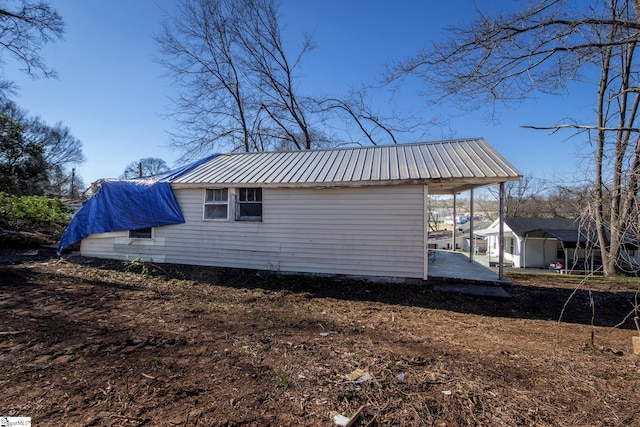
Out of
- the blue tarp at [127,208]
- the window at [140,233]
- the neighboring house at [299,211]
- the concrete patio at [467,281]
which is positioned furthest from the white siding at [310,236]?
the concrete patio at [467,281]

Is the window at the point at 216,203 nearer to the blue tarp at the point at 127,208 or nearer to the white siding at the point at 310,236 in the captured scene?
the white siding at the point at 310,236

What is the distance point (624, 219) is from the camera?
342cm

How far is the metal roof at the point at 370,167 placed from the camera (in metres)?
6.95

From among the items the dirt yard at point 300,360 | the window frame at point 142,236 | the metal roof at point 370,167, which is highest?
the metal roof at point 370,167

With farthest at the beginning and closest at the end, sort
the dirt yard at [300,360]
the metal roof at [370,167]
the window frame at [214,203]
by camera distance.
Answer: the window frame at [214,203] < the metal roof at [370,167] < the dirt yard at [300,360]

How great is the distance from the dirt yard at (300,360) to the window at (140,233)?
288 centimetres

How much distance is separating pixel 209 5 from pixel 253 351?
19.6 metres

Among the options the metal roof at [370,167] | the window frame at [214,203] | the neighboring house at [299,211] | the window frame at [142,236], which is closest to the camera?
the metal roof at [370,167]

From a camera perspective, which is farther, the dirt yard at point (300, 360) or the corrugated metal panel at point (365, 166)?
the corrugated metal panel at point (365, 166)

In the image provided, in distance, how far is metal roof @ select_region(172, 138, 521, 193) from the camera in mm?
6945

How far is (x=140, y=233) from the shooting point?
365 inches

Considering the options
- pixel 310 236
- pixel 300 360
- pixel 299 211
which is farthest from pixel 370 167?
pixel 300 360

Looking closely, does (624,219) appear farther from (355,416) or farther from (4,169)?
(4,169)

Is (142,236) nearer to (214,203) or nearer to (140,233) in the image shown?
(140,233)
